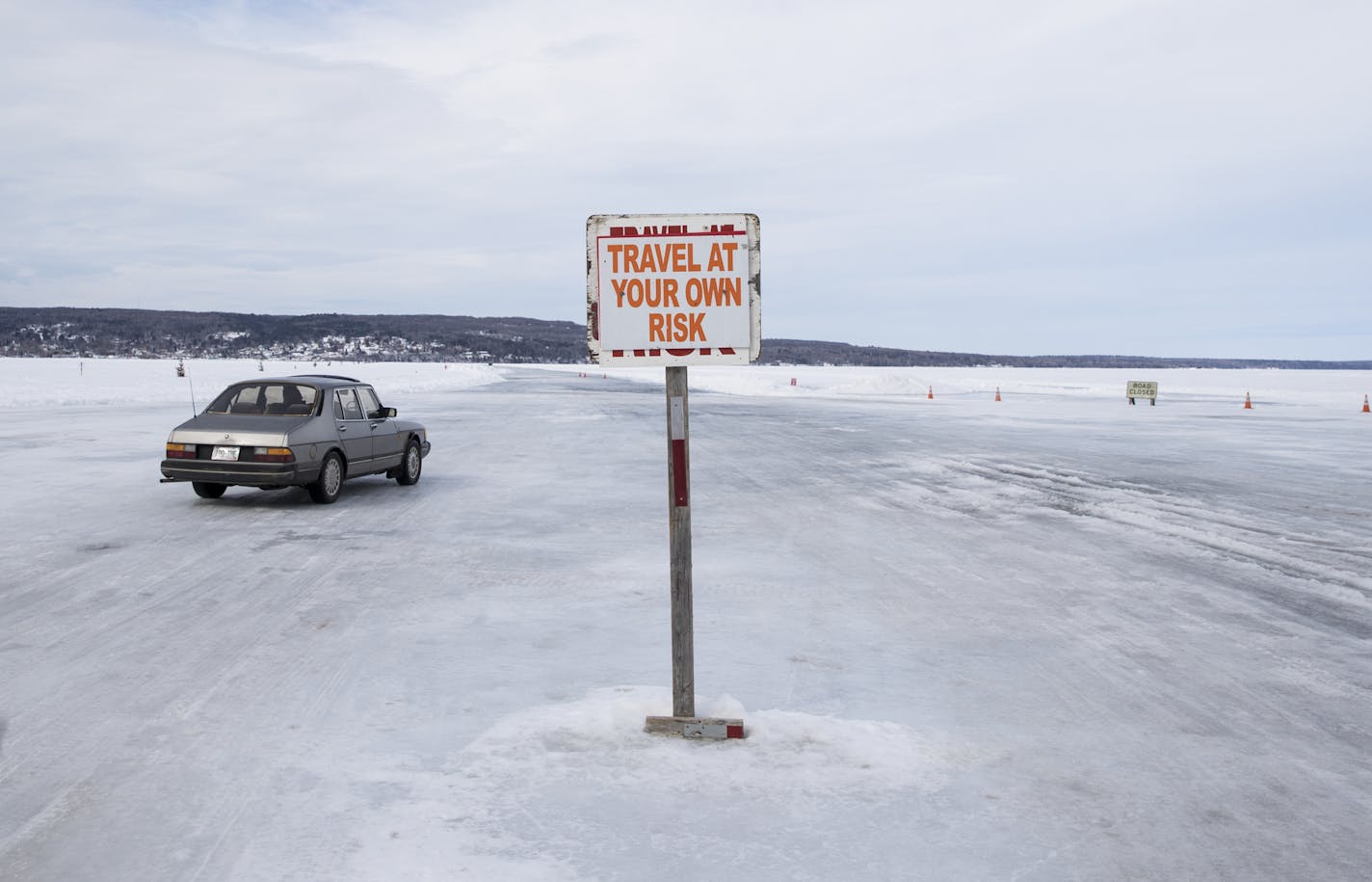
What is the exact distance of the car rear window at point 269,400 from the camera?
13.0m

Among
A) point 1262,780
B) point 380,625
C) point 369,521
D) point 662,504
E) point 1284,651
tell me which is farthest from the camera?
point 662,504

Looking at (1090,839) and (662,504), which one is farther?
(662,504)

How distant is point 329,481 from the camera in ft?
42.3

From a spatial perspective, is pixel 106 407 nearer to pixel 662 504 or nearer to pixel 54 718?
pixel 662 504

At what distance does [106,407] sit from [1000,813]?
37.2 metres

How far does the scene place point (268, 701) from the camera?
17.7ft

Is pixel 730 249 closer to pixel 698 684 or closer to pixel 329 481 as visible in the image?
pixel 698 684

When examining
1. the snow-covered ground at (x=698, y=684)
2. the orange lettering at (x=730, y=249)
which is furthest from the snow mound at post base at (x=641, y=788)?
the orange lettering at (x=730, y=249)

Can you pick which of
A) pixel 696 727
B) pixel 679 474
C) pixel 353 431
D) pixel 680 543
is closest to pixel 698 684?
pixel 696 727

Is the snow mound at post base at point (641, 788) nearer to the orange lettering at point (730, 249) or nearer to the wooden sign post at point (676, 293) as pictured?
the wooden sign post at point (676, 293)

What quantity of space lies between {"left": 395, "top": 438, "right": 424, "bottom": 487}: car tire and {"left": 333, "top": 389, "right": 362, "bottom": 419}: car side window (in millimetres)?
1044

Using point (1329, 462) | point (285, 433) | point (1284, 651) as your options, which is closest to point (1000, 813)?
point (1284, 651)

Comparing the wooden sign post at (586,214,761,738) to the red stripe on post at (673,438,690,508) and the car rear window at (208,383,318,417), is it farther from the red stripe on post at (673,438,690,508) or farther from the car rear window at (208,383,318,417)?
the car rear window at (208,383,318,417)

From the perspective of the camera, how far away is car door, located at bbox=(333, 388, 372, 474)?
13.3 m
